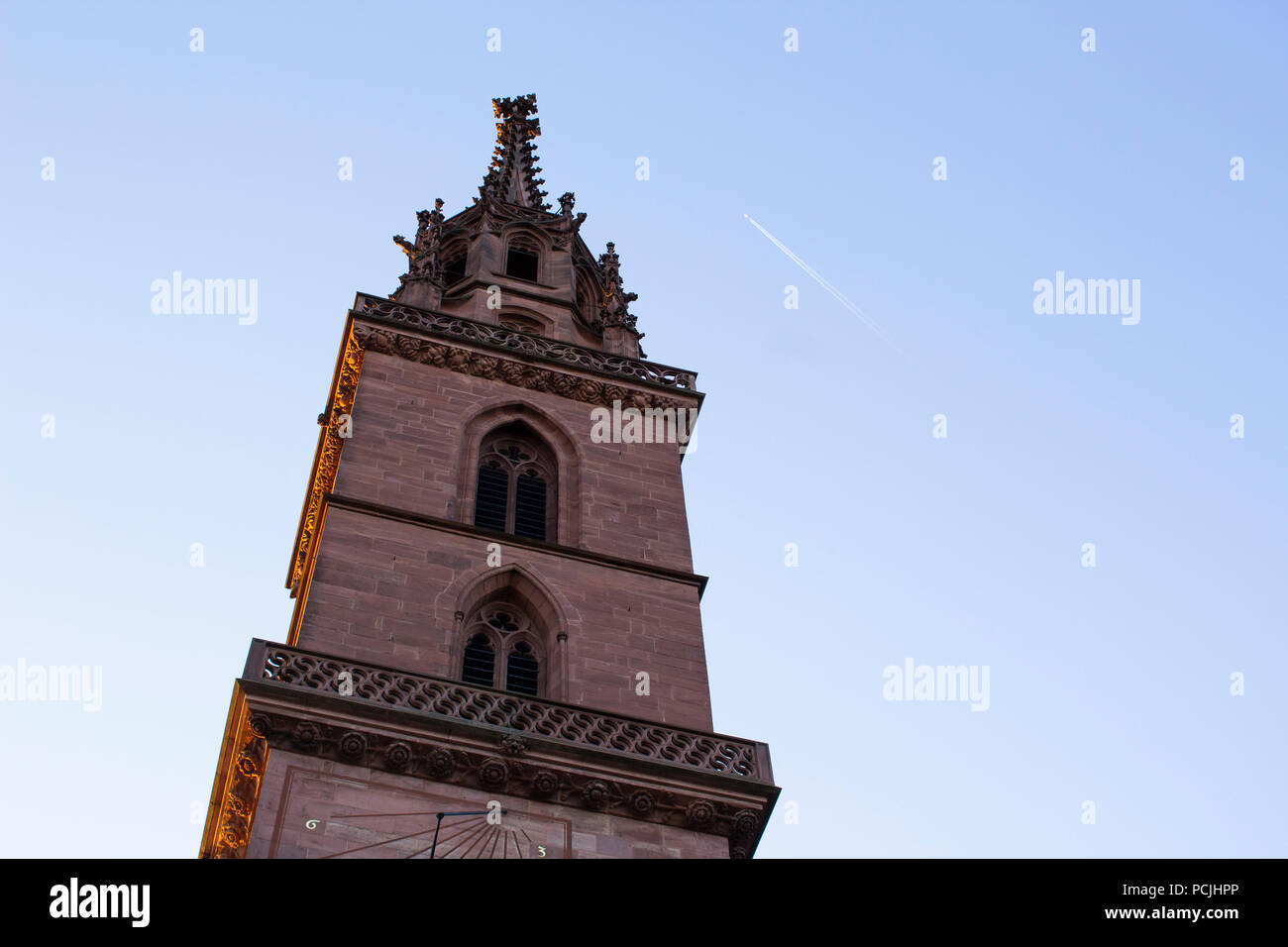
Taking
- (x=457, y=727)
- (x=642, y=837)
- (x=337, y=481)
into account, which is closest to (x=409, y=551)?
(x=337, y=481)

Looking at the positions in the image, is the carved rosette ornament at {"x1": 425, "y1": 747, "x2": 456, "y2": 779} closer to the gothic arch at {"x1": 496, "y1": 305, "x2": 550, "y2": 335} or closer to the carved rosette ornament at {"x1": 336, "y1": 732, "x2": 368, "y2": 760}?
the carved rosette ornament at {"x1": 336, "y1": 732, "x2": 368, "y2": 760}

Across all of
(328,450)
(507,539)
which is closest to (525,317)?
(328,450)

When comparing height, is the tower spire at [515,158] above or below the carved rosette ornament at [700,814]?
above

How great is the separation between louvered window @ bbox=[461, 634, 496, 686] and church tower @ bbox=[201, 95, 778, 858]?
4cm

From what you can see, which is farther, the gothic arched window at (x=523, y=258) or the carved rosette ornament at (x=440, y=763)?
the gothic arched window at (x=523, y=258)

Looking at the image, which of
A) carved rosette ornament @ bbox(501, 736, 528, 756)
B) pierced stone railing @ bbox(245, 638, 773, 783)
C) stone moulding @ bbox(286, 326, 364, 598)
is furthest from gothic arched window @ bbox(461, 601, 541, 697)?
stone moulding @ bbox(286, 326, 364, 598)

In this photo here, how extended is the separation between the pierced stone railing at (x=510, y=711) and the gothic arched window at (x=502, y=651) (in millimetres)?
1641

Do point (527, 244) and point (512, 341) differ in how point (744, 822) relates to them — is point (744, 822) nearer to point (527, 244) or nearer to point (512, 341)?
point (512, 341)

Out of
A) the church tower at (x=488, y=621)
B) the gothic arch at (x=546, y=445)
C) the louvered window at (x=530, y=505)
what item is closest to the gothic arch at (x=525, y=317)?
the church tower at (x=488, y=621)

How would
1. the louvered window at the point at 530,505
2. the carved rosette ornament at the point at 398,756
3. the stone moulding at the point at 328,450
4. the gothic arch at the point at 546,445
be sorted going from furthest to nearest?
the stone moulding at the point at 328,450 → the louvered window at the point at 530,505 → the gothic arch at the point at 546,445 → the carved rosette ornament at the point at 398,756

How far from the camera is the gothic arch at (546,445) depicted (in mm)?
26703

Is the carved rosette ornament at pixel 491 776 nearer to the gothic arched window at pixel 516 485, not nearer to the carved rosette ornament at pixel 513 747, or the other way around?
the carved rosette ornament at pixel 513 747
